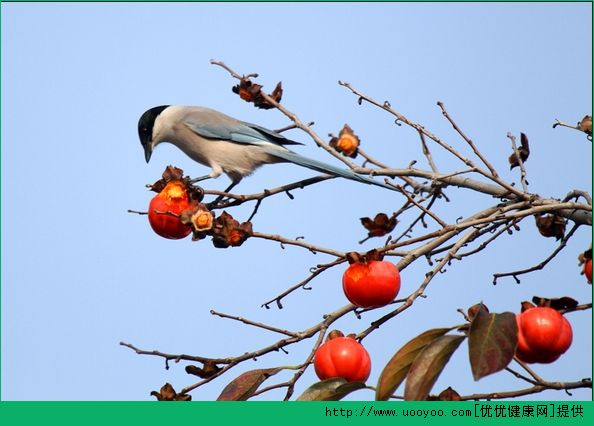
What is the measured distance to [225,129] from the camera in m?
5.84

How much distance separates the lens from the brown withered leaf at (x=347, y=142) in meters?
3.38

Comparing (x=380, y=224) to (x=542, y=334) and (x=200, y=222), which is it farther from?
(x=542, y=334)

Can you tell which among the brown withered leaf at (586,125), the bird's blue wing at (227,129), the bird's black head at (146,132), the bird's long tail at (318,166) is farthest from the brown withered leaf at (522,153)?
the bird's black head at (146,132)

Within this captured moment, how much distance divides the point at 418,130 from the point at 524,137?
0.47 meters

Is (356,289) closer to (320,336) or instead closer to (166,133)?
(320,336)

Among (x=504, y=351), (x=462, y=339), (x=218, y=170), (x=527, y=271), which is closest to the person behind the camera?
(x=504, y=351)

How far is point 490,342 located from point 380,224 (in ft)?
3.85

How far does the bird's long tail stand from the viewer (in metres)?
3.96

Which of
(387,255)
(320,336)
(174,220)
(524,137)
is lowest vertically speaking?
(320,336)

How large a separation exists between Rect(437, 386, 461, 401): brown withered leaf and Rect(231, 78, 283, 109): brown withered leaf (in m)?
1.69

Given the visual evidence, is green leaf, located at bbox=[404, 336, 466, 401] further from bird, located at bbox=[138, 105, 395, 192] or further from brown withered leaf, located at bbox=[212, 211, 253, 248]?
bird, located at bbox=[138, 105, 395, 192]

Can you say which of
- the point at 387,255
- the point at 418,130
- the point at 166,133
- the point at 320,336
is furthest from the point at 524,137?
the point at 166,133

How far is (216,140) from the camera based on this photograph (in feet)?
19.1

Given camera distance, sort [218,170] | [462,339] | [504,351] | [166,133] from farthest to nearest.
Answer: [166,133]
[218,170]
[462,339]
[504,351]
